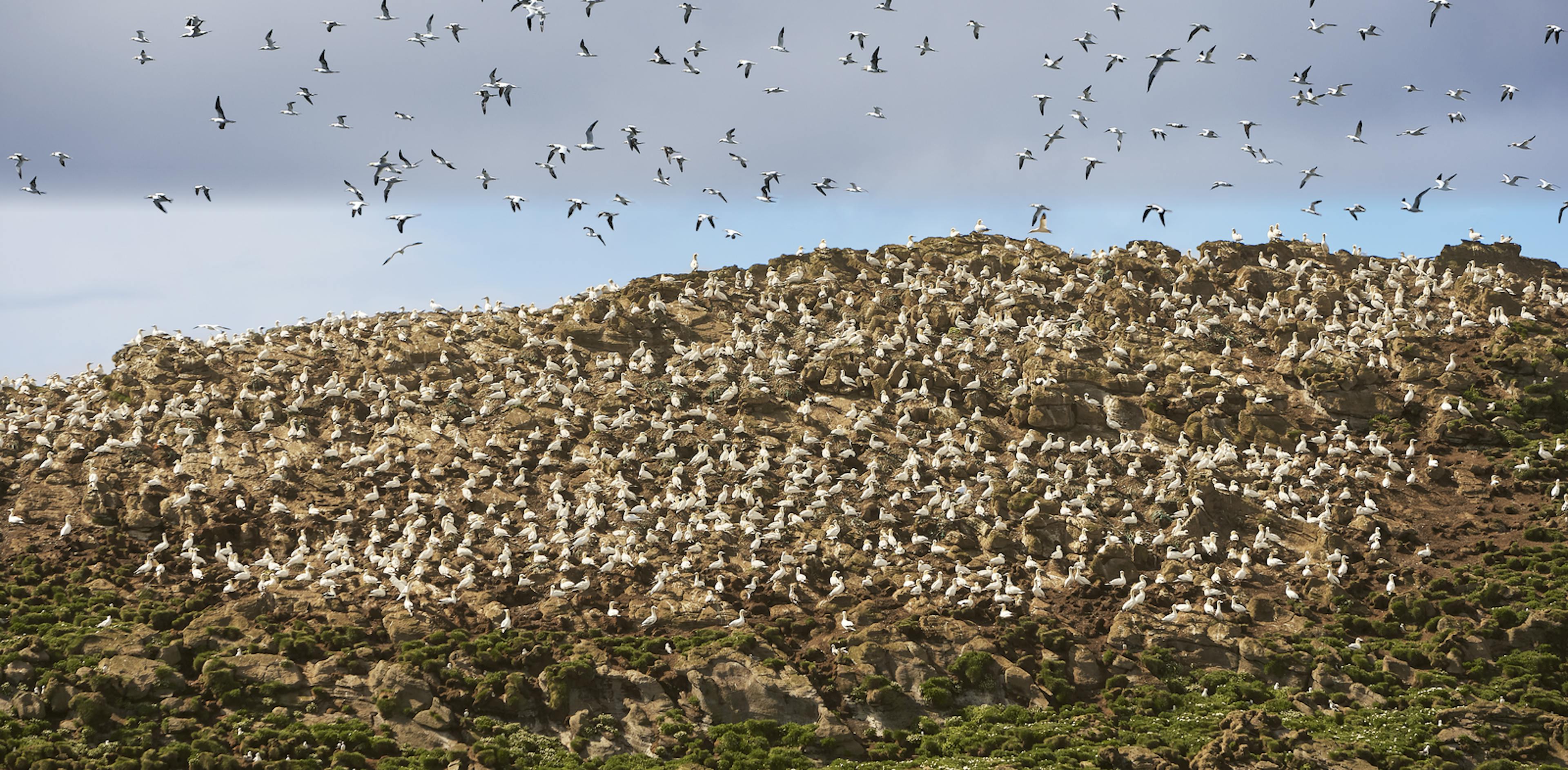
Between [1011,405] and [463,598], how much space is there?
33593 mm

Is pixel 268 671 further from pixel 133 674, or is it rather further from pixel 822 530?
pixel 822 530

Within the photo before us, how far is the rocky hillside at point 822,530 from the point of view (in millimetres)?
51219

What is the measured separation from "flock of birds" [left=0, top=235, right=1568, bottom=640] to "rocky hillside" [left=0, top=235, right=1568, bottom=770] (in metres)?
0.30

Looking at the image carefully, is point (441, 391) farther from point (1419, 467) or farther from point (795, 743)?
point (1419, 467)

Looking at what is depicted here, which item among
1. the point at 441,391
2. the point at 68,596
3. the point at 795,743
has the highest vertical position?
the point at 441,391

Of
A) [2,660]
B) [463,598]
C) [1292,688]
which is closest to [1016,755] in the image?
[1292,688]

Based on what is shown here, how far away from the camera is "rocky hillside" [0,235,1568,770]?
51.2 meters

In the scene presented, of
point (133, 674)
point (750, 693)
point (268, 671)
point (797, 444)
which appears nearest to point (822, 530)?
point (797, 444)

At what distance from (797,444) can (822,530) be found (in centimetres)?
906

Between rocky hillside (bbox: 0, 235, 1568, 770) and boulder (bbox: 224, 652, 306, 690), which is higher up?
rocky hillside (bbox: 0, 235, 1568, 770)

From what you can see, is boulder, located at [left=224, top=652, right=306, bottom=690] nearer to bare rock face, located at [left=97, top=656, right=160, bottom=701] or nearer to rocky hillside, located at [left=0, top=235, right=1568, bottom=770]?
rocky hillside, located at [left=0, top=235, right=1568, bottom=770]

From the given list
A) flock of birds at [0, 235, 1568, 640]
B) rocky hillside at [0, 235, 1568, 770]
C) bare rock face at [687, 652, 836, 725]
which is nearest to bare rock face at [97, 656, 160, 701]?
rocky hillside at [0, 235, 1568, 770]

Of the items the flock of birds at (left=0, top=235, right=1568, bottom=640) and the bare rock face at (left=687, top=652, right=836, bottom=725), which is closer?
the bare rock face at (left=687, top=652, right=836, bottom=725)

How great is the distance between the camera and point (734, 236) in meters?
83.8
